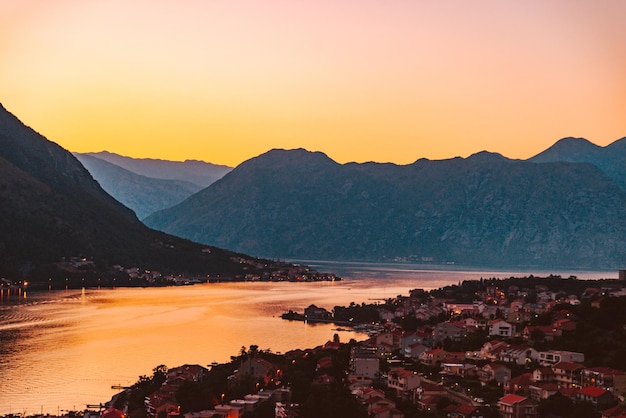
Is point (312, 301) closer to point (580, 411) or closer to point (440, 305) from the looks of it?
point (440, 305)

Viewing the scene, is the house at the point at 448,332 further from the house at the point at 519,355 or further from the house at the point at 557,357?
the house at the point at 557,357

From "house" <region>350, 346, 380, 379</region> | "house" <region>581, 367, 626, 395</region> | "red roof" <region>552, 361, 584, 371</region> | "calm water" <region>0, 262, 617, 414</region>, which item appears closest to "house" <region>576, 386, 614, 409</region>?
"house" <region>581, 367, 626, 395</region>

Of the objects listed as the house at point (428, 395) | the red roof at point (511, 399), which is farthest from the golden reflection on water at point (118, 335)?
the red roof at point (511, 399)

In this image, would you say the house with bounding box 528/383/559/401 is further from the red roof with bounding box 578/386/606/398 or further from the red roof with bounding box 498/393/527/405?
the red roof with bounding box 498/393/527/405

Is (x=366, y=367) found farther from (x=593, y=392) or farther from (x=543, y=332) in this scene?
(x=543, y=332)

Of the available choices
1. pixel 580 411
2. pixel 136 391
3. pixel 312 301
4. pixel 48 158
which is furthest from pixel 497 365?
pixel 48 158

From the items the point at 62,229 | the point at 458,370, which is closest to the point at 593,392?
the point at 458,370
